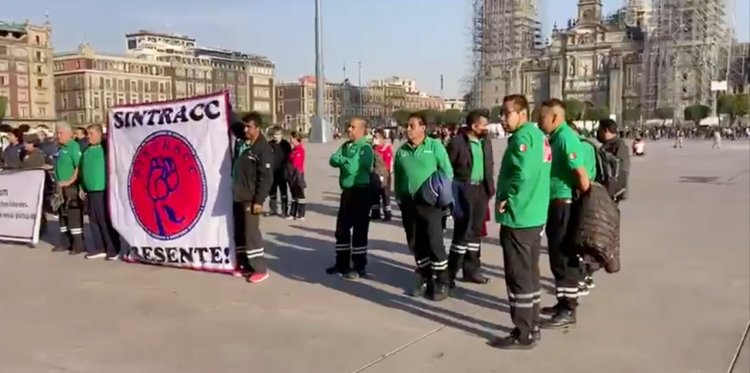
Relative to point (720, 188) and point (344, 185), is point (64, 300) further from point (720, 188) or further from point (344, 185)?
point (720, 188)

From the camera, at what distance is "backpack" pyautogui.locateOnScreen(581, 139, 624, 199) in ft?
21.3

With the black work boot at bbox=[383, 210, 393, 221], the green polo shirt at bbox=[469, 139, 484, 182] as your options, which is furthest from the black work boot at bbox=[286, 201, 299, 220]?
the green polo shirt at bbox=[469, 139, 484, 182]

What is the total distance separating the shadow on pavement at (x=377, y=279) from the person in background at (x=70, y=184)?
2.33 meters

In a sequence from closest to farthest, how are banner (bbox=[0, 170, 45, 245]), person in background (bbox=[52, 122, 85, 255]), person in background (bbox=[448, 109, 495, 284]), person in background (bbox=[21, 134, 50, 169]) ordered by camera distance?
person in background (bbox=[448, 109, 495, 284]), person in background (bbox=[52, 122, 85, 255]), banner (bbox=[0, 170, 45, 245]), person in background (bbox=[21, 134, 50, 169])

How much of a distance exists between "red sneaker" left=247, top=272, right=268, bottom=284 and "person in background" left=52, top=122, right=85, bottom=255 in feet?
9.86

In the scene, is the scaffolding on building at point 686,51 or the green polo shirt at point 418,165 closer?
the green polo shirt at point 418,165

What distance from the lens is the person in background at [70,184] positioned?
375 inches

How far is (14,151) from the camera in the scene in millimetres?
12570

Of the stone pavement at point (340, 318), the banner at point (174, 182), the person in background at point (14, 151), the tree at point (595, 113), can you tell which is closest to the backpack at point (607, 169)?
the stone pavement at point (340, 318)

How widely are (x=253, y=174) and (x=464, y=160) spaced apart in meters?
2.03

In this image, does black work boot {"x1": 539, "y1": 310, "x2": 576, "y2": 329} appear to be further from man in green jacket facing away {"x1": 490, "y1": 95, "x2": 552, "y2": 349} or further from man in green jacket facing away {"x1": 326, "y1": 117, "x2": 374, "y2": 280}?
man in green jacket facing away {"x1": 326, "y1": 117, "x2": 374, "y2": 280}

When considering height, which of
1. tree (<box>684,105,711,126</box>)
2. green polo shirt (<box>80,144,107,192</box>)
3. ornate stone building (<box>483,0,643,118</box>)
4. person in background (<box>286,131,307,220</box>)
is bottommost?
person in background (<box>286,131,307,220</box>)

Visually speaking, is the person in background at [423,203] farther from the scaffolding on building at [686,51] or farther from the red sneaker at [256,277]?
the scaffolding on building at [686,51]

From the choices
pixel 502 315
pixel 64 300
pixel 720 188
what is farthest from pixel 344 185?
pixel 720 188
